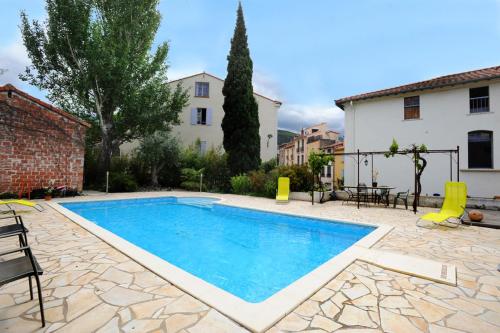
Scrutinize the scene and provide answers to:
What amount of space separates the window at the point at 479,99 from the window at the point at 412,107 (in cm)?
219

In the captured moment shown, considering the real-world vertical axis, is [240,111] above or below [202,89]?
below

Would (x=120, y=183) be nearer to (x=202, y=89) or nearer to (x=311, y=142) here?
(x=202, y=89)

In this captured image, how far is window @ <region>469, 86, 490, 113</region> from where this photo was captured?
1186cm

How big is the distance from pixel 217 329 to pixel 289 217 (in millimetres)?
6446

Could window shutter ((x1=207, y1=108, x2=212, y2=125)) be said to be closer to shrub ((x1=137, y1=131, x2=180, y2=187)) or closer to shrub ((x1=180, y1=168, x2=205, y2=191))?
shrub ((x1=137, y1=131, x2=180, y2=187))

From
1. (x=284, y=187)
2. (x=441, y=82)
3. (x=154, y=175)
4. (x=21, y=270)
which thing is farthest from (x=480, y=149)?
(x=154, y=175)

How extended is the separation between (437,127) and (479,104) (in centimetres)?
197

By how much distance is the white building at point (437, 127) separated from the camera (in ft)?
38.2

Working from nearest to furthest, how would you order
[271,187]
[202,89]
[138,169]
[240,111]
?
[271,187]
[138,169]
[240,111]
[202,89]

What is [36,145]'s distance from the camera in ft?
34.3

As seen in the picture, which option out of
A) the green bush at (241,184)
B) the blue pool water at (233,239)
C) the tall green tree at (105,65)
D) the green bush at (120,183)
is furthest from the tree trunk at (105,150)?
the green bush at (241,184)

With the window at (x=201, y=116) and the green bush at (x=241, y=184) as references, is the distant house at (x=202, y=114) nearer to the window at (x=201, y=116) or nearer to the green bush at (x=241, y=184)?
the window at (x=201, y=116)

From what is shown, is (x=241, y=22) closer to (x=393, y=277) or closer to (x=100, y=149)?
(x=100, y=149)

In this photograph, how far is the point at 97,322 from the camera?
2229 mm
